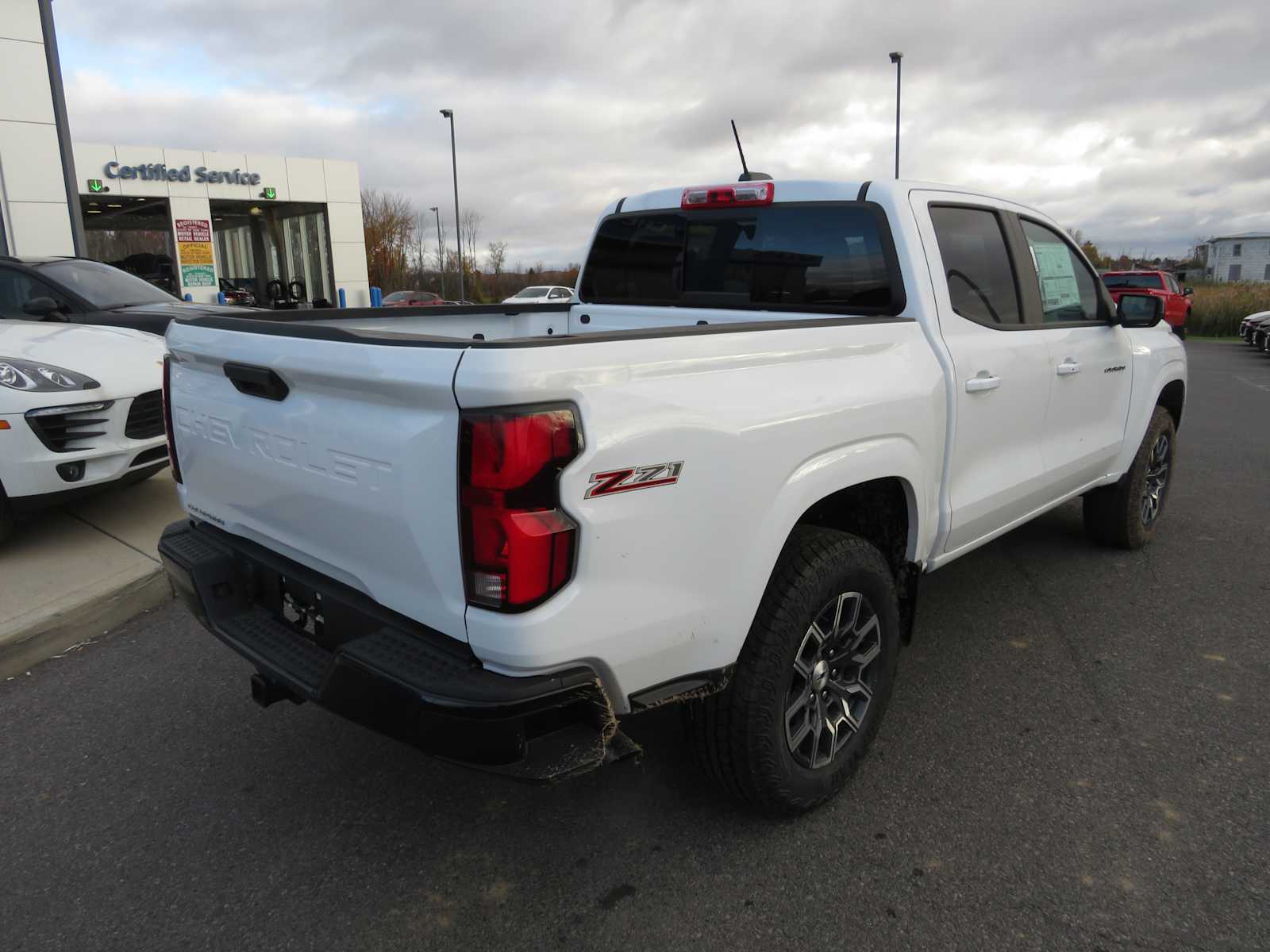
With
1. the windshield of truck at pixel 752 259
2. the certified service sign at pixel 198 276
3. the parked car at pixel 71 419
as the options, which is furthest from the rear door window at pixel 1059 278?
the certified service sign at pixel 198 276

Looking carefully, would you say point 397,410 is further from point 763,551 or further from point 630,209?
point 630,209

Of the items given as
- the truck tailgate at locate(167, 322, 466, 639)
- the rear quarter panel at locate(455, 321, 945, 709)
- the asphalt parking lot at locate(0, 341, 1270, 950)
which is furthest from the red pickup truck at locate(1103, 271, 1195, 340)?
the truck tailgate at locate(167, 322, 466, 639)

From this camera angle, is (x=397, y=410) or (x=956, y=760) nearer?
(x=397, y=410)

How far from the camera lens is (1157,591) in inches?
175

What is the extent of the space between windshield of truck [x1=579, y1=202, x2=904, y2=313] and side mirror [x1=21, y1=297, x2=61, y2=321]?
4994 mm

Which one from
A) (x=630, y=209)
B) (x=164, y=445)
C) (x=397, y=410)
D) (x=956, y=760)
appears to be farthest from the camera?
(x=164, y=445)

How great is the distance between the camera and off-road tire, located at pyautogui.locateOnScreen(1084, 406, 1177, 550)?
473cm

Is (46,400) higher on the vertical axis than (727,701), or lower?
higher

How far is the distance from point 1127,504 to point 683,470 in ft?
12.5

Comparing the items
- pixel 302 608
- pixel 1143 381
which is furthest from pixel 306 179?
pixel 302 608

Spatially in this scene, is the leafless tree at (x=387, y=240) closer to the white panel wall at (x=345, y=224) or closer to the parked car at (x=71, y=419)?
the white panel wall at (x=345, y=224)

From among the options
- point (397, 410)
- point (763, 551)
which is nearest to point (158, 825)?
point (397, 410)

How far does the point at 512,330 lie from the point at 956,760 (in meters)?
2.63

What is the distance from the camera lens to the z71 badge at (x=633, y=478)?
6.12 ft
